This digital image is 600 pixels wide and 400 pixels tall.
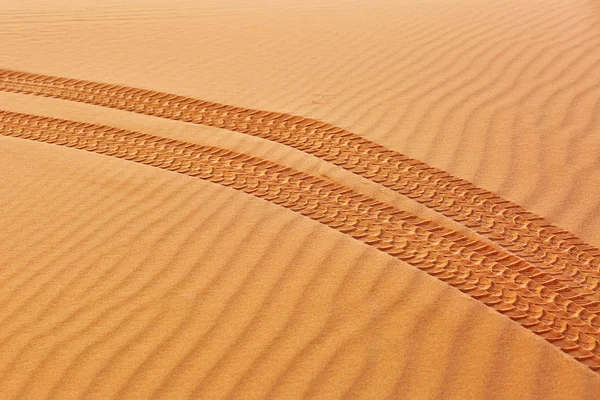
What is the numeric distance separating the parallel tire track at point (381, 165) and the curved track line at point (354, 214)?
247 millimetres

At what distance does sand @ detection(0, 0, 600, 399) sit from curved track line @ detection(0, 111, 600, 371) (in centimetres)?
1

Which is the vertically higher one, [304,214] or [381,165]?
[381,165]

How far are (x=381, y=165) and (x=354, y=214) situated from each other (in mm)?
655

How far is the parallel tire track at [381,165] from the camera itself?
12.6 feet

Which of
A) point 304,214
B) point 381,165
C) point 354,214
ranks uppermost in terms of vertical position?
point 381,165

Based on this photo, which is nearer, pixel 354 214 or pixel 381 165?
pixel 354 214

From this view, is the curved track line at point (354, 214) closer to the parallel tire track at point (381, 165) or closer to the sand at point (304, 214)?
the sand at point (304, 214)

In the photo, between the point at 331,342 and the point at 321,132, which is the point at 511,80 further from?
the point at 331,342

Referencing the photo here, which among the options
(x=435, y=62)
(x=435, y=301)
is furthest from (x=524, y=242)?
(x=435, y=62)

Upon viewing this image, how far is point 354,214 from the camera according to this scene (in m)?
4.16

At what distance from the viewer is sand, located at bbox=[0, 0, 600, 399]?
3111 millimetres

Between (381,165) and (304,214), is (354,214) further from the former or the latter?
(381,165)

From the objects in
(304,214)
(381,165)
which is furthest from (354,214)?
(381,165)

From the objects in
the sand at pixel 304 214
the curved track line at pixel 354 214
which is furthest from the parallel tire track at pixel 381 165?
the curved track line at pixel 354 214
